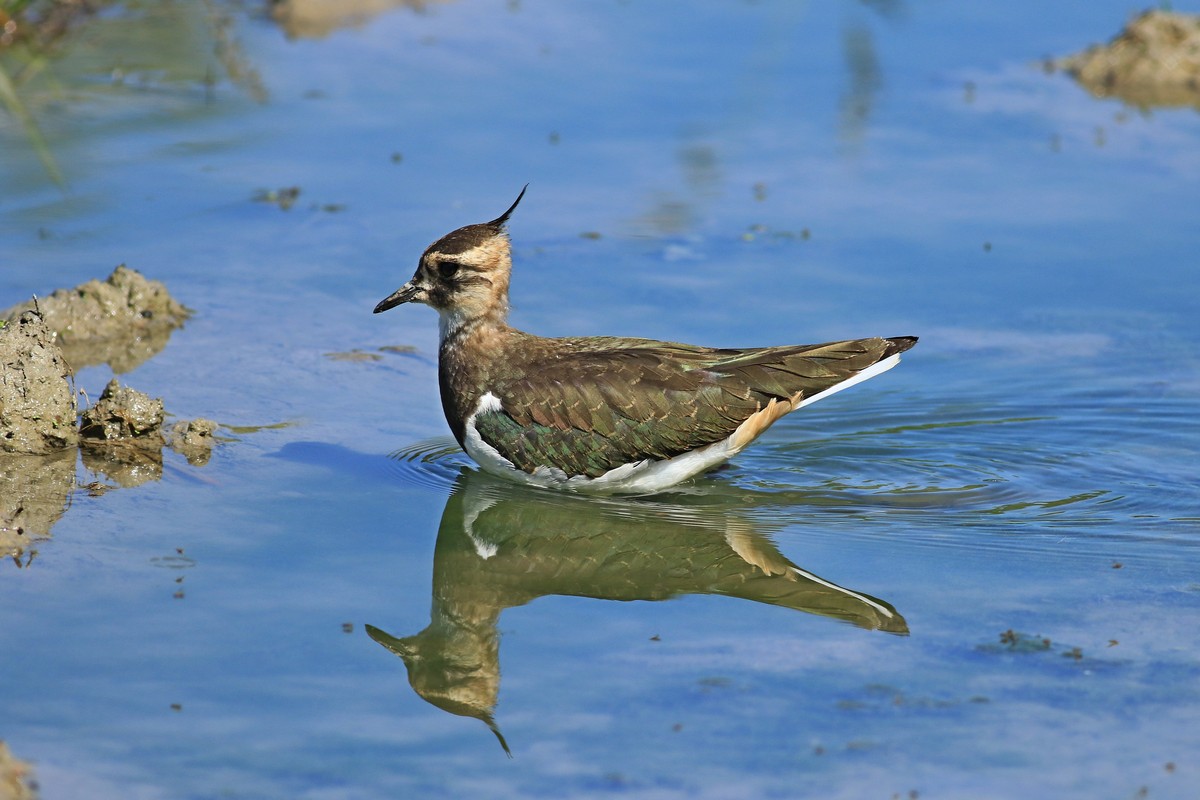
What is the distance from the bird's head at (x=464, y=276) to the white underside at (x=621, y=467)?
2.01 feet

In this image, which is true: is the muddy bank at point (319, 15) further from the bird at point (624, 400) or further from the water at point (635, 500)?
the bird at point (624, 400)

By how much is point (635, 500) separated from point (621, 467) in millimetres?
232

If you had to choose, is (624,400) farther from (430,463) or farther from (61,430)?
(61,430)

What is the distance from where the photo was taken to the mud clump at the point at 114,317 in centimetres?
1032

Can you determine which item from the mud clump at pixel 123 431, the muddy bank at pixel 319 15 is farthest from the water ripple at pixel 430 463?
the muddy bank at pixel 319 15

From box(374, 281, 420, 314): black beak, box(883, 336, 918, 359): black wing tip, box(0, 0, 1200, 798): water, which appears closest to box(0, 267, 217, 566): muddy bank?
box(0, 0, 1200, 798): water

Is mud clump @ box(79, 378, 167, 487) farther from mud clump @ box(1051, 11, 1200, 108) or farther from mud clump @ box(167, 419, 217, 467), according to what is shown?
mud clump @ box(1051, 11, 1200, 108)

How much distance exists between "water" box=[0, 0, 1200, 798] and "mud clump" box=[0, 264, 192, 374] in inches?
13.8

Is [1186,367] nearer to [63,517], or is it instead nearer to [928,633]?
[928,633]

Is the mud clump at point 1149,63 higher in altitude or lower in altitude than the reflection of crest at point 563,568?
higher

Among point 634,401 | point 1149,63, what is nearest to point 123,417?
point 634,401

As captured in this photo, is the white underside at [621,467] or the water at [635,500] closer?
the water at [635,500]

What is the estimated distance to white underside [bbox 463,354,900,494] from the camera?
350 inches

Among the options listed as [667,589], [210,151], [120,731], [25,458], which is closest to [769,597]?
[667,589]
